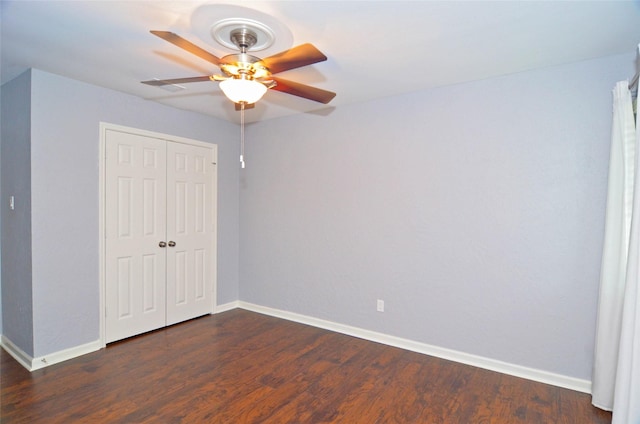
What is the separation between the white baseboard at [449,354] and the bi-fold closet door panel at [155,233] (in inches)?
42.4

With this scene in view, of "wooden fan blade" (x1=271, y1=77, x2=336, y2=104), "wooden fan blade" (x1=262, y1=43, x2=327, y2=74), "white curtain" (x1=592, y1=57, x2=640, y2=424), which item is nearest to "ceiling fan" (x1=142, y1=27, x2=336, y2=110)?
"wooden fan blade" (x1=262, y1=43, x2=327, y2=74)

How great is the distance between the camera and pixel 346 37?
87.0 inches

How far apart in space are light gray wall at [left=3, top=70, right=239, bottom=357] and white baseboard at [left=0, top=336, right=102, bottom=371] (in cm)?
4

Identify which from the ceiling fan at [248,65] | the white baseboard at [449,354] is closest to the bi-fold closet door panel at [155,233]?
the white baseboard at [449,354]

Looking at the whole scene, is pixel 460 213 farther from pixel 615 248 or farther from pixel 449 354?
pixel 449 354

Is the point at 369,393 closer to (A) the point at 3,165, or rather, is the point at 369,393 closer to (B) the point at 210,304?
(B) the point at 210,304

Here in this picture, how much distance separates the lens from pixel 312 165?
399 centimetres

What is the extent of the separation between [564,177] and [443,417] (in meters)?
1.97

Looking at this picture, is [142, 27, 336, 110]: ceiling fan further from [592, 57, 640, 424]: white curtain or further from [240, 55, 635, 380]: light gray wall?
[592, 57, 640, 424]: white curtain

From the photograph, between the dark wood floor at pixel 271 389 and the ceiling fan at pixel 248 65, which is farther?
the dark wood floor at pixel 271 389

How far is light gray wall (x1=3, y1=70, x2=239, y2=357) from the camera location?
2.88 m

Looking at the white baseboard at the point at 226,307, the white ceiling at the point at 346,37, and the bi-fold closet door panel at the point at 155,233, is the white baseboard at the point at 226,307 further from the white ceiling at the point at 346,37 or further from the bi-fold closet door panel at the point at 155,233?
the white ceiling at the point at 346,37

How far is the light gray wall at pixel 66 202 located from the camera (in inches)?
113

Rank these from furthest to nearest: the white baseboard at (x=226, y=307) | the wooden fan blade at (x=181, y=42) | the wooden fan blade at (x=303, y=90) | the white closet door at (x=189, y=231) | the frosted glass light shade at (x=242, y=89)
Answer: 1. the white baseboard at (x=226, y=307)
2. the white closet door at (x=189, y=231)
3. the wooden fan blade at (x=303, y=90)
4. the frosted glass light shade at (x=242, y=89)
5. the wooden fan blade at (x=181, y=42)
